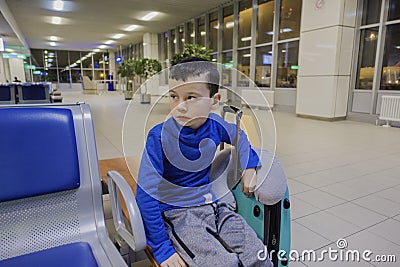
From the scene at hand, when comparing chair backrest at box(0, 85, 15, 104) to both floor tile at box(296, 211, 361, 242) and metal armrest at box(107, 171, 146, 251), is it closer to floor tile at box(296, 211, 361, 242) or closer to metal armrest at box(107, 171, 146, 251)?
metal armrest at box(107, 171, 146, 251)

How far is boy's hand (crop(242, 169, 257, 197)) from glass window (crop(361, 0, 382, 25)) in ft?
23.5

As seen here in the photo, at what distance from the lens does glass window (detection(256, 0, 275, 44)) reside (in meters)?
9.13

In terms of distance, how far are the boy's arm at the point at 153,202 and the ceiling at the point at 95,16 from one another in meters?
9.50

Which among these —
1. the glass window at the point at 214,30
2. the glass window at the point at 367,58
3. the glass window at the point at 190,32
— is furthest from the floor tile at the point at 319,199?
the glass window at the point at 190,32

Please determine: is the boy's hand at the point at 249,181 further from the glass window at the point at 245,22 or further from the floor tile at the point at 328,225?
the glass window at the point at 245,22

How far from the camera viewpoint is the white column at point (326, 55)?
21.4 ft

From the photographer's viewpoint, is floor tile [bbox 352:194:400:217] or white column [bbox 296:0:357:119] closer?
floor tile [bbox 352:194:400:217]

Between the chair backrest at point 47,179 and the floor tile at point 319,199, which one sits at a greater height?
A: the chair backrest at point 47,179

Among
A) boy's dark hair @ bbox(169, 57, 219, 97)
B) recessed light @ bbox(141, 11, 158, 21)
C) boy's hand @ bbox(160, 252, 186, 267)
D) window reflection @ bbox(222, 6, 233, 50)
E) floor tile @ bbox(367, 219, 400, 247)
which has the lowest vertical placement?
floor tile @ bbox(367, 219, 400, 247)

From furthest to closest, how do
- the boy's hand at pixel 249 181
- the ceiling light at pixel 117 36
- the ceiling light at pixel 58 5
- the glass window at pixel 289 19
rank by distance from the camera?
the ceiling light at pixel 117 36
the ceiling light at pixel 58 5
the glass window at pixel 289 19
the boy's hand at pixel 249 181

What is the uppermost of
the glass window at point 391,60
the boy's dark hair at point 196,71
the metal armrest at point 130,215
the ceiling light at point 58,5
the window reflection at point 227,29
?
the ceiling light at point 58,5

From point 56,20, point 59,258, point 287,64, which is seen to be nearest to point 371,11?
point 287,64

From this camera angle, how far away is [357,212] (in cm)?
216

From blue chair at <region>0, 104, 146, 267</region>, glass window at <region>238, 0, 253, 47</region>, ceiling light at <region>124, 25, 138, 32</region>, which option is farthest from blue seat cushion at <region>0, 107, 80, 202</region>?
ceiling light at <region>124, 25, 138, 32</region>
